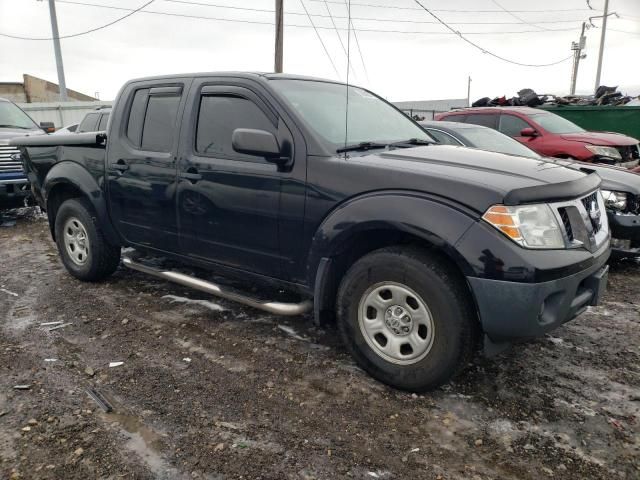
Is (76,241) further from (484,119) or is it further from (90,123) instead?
(90,123)

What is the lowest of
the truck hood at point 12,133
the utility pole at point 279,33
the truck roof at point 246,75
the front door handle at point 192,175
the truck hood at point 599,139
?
the front door handle at point 192,175

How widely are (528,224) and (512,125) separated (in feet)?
21.4

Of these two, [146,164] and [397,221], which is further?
[146,164]

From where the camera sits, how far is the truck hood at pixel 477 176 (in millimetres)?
2486

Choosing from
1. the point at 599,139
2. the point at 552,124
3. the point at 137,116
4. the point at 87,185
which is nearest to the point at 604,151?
the point at 599,139

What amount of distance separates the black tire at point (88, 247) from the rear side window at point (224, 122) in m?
1.57

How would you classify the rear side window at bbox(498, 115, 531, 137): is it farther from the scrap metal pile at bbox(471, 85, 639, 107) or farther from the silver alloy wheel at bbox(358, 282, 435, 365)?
the silver alloy wheel at bbox(358, 282, 435, 365)

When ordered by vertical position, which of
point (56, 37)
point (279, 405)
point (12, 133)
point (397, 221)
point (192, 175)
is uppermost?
point (56, 37)

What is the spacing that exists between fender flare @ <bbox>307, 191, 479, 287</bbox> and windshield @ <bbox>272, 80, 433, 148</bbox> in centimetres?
53

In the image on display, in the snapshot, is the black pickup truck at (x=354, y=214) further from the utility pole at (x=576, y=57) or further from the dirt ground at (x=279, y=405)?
the utility pole at (x=576, y=57)

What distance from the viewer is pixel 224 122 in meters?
3.48

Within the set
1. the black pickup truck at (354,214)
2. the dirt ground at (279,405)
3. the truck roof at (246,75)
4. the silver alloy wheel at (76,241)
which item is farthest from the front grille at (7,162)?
the truck roof at (246,75)

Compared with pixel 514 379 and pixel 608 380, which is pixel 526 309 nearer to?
pixel 514 379

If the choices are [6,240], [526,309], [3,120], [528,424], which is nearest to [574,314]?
[526,309]
